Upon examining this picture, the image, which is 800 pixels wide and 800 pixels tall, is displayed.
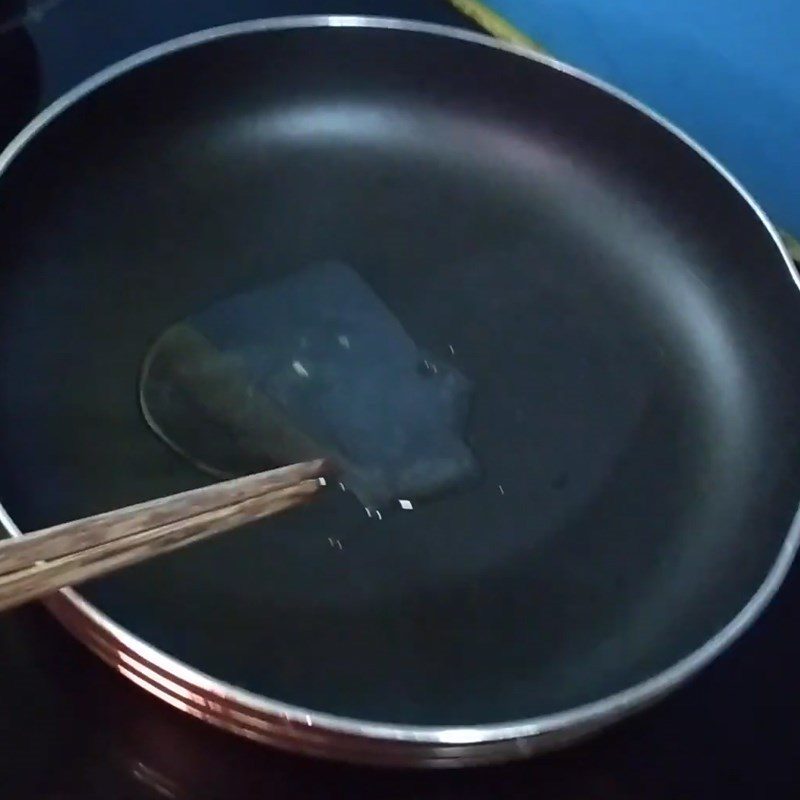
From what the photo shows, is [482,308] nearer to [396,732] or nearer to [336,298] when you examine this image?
[336,298]

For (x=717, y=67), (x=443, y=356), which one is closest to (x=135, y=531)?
(x=443, y=356)

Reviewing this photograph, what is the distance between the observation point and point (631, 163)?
68 cm

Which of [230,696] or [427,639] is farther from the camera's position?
[427,639]

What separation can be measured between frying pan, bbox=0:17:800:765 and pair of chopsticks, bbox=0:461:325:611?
0.06 ft

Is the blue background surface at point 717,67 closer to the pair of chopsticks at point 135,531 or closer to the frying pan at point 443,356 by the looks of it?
the frying pan at point 443,356

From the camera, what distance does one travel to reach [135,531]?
43cm

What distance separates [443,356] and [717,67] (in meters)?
0.26

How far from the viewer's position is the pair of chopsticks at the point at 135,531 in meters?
0.38

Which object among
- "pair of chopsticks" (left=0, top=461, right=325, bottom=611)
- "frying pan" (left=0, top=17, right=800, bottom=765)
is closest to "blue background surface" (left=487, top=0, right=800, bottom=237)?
"frying pan" (left=0, top=17, right=800, bottom=765)

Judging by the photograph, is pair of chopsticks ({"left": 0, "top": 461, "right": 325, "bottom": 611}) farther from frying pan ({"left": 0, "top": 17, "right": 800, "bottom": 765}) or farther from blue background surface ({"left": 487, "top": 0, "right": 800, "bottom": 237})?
blue background surface ({"left": 487, "top": 0, "right": 800, "bottom": 237})

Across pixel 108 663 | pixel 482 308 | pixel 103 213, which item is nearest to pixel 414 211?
pixel 482 308

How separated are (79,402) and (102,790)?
0.67 feet

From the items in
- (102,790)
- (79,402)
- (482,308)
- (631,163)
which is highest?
(631,163)

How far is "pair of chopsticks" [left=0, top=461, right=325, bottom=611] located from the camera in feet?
1.26
